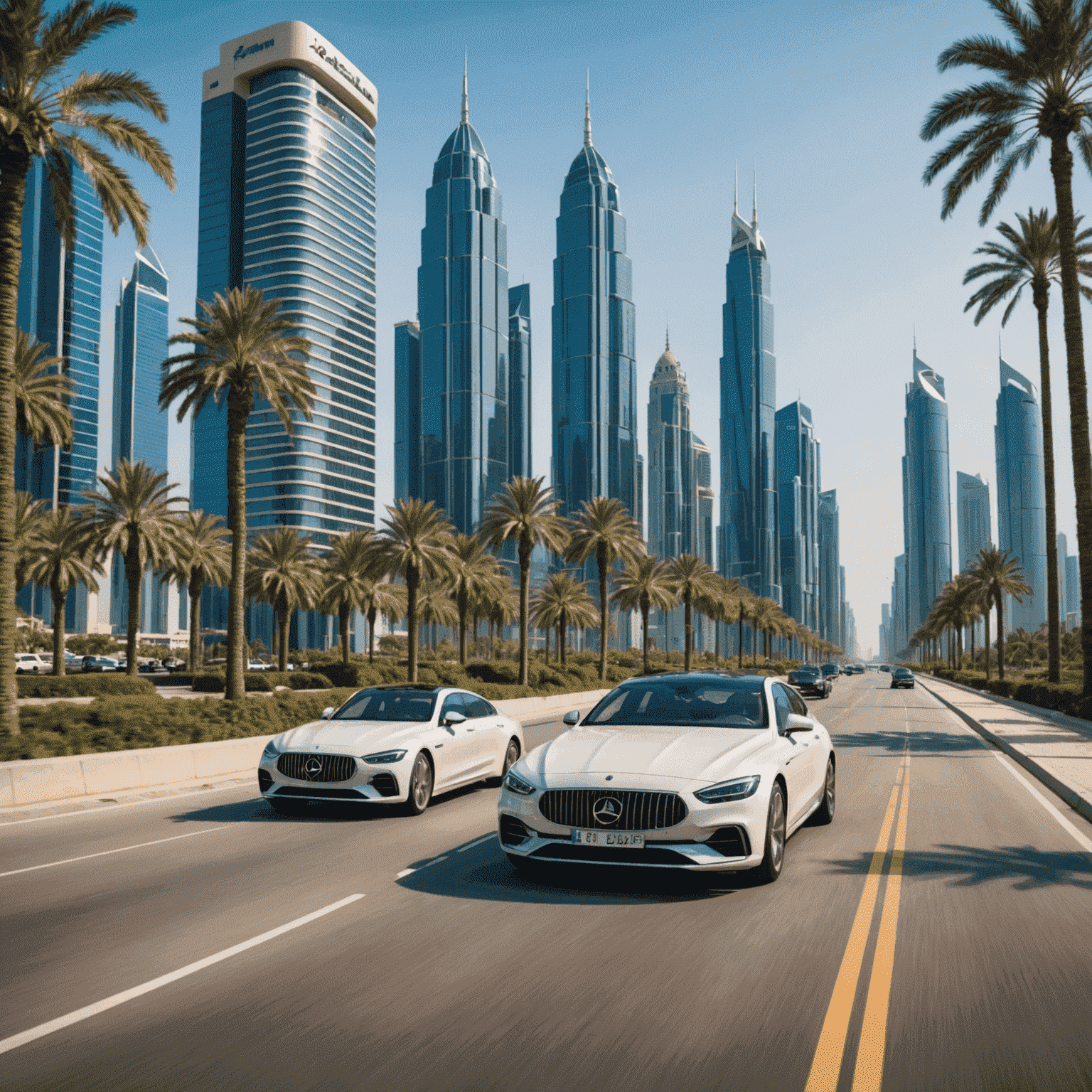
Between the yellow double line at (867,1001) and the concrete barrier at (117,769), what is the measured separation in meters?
7.88

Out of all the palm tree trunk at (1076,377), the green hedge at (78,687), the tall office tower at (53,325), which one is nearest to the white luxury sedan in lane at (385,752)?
the palm tree trunk at (1076,377)

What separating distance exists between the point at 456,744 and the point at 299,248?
17385 centimetres

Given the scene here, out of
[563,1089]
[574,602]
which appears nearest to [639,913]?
[563,1089]

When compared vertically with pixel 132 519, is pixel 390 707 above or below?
below

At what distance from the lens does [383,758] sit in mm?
10664

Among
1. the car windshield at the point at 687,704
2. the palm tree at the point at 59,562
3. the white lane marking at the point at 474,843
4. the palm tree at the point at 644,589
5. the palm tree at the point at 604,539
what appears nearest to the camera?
the car windshield at the point at 687,704

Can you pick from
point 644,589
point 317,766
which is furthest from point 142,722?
point 644,589

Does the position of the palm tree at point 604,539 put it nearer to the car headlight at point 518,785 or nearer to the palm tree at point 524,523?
the palm tree at point 524,523

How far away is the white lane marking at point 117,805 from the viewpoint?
37.3 ft

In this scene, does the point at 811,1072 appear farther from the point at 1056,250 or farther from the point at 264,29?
the point at 264,29

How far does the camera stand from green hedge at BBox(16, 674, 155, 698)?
125 ft

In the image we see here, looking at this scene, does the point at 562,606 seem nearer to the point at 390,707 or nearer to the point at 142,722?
the point at 142,722

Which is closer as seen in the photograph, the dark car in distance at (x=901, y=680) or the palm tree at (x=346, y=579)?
the palm tree at (x=346, y=579)

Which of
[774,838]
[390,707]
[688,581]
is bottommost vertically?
[774,838]
